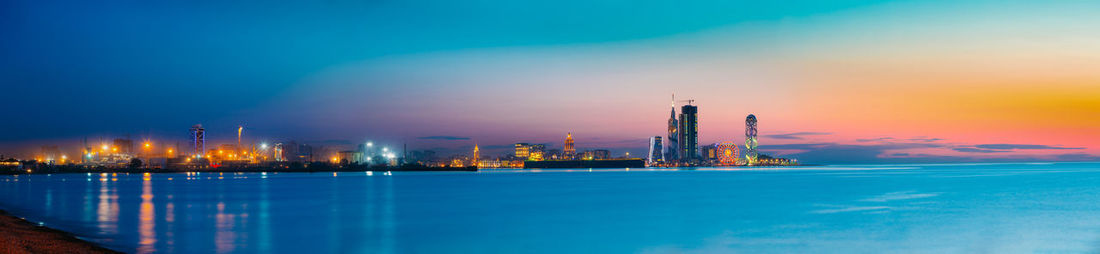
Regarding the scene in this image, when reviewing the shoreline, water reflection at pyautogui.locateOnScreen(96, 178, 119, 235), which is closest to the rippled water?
water reflection at pyautogui.locateOnScreen(96, 178, 119, 235)

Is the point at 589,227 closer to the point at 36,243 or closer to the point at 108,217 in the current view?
the point at 36,243

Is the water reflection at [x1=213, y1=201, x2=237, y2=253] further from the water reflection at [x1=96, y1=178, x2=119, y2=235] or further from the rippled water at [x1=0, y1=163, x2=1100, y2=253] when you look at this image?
the water reflection at [x1=96, y1=178, x2=119, y2=235]

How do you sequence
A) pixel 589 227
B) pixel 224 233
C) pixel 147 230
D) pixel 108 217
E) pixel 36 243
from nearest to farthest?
pixel 36 243 < pixel 224 233 < pixel 147 230 < pixel 589 227 < pixel 108 217

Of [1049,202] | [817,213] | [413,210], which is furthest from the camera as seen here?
[1049,202]

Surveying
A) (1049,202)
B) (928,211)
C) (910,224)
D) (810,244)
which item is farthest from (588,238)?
(1049,202)

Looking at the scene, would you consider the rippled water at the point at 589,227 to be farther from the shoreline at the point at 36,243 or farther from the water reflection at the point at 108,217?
the shoreline at the point at 36,243

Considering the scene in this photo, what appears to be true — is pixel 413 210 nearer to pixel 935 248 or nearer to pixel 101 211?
pixel 101 211

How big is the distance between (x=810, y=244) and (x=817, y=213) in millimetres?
18859

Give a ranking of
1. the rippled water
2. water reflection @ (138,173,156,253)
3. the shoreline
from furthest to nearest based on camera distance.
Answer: the rippled water
water reflection @ (138,173,156,253)
the shoreline

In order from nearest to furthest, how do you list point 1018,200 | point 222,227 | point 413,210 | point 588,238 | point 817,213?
point 588,238, point 222,227, point 817,213, point 413,210, point 1018,200

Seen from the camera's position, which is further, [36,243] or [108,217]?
[108,217]

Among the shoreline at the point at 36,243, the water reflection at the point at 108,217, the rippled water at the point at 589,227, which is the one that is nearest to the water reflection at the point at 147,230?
the rippled water at the point at 589,227

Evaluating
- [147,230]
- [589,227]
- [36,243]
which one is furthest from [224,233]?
[589,227]

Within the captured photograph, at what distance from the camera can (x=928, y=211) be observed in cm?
5075
